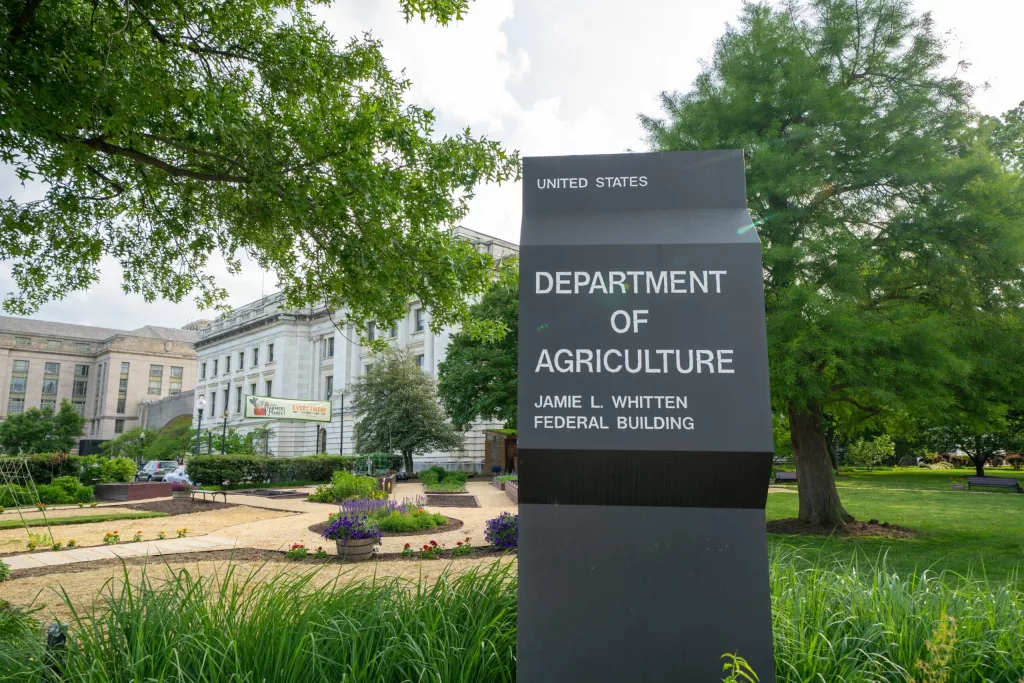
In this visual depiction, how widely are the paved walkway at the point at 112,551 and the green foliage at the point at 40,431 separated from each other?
5752 centimetres

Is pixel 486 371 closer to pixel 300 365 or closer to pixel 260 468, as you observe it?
pixel 260 468

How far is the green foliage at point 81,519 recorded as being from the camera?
1461 centimetres

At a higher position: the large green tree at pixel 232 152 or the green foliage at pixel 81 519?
the large green tree at pixel 232 152

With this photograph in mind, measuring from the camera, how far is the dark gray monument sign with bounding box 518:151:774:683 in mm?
2822

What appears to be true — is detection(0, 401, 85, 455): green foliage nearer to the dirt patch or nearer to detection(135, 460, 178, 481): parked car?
detection(135, 460, 178, 481): parked car

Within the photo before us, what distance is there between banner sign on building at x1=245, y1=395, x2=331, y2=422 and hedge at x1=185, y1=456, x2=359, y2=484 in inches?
170

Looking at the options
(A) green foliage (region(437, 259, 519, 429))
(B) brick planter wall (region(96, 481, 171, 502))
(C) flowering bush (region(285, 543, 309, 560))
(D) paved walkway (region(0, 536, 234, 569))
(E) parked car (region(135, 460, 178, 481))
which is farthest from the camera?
(E) parked car (region(135, 460, 178, 481))

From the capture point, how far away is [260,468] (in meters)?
33.2

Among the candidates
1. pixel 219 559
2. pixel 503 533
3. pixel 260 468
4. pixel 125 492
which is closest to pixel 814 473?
pixel 503 533

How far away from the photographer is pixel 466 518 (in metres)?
16.6

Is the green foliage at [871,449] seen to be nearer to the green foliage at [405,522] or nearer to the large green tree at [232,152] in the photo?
the green foliage at [405,522]

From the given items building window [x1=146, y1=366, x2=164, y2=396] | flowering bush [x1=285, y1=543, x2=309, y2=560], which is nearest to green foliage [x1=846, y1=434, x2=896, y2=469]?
flowering bush [x1=285, y1=543, x2=309, y2=560]

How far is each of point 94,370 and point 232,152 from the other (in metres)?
124

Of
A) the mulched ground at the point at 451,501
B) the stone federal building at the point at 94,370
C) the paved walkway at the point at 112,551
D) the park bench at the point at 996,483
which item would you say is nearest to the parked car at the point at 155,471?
the mulched ground at the point at 451,501
